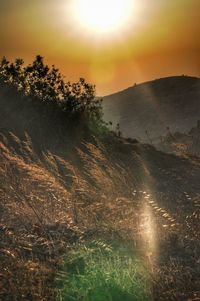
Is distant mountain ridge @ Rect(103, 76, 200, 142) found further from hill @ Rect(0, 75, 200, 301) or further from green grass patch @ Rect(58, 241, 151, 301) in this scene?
green grass patch @ Rect(58, 241, 151, 301)

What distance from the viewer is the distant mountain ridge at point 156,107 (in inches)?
2717

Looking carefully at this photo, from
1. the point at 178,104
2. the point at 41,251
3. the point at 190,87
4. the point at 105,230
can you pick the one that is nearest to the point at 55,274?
the point at 41,251

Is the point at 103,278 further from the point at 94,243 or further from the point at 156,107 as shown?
the point at 156,107

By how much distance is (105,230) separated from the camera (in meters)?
6.76

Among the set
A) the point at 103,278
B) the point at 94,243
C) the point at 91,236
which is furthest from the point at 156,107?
the point at 103,278

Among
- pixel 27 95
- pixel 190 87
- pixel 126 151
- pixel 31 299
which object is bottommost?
pixel 31 299

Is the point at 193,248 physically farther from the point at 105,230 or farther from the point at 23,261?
the point at 23,261

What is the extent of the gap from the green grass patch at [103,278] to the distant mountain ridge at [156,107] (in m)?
56.1

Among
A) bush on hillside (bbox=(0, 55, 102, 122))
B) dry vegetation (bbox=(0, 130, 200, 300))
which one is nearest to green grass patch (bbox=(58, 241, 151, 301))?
dry vegetation (bbox=(0, 130, 200, 300))

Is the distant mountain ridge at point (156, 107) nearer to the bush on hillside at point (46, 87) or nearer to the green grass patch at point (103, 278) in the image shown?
the bush on hillside at point (46, 87)

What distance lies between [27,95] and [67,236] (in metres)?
11.7

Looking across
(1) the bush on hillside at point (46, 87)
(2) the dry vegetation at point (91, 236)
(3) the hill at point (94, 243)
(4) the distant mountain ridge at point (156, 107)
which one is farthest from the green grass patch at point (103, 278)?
(4) the distant mountain ridge at point (156, 107)

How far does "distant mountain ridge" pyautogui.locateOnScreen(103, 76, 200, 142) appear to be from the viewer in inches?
2717

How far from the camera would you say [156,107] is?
80875 mm
